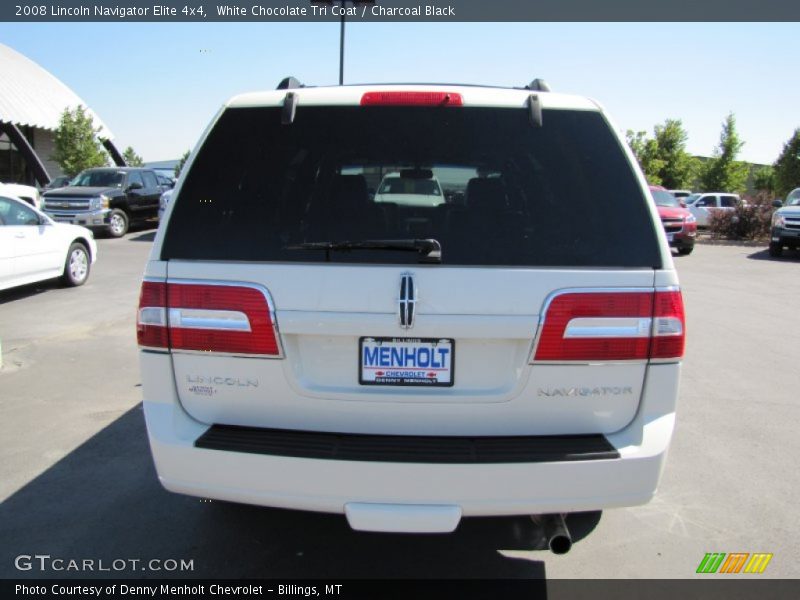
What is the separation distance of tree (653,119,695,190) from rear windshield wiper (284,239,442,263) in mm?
47804

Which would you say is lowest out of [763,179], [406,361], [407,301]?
[406,361]

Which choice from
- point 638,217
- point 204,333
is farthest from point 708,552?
point 204,333

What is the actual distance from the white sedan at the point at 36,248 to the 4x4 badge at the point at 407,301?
8653 mm

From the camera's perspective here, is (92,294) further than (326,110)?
Yes

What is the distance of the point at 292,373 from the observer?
2.50 m

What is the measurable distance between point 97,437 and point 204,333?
2586mm

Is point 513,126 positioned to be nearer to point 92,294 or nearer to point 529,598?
point 529,598

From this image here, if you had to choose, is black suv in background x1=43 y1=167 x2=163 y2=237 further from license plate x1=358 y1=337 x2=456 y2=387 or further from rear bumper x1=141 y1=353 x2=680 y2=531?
license plate x1=358 y1=337 x2=456 y2=387

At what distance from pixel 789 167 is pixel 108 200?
38839mm

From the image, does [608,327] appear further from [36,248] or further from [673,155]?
[673,155]

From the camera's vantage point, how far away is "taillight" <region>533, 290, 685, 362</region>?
8.00 ft

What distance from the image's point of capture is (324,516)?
3490mm

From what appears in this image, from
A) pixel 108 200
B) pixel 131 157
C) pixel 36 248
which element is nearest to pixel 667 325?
pixel 36 248

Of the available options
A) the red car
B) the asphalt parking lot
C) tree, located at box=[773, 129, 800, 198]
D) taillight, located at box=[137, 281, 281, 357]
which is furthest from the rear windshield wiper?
tree, located at box=[773, 129, 800, 198]
